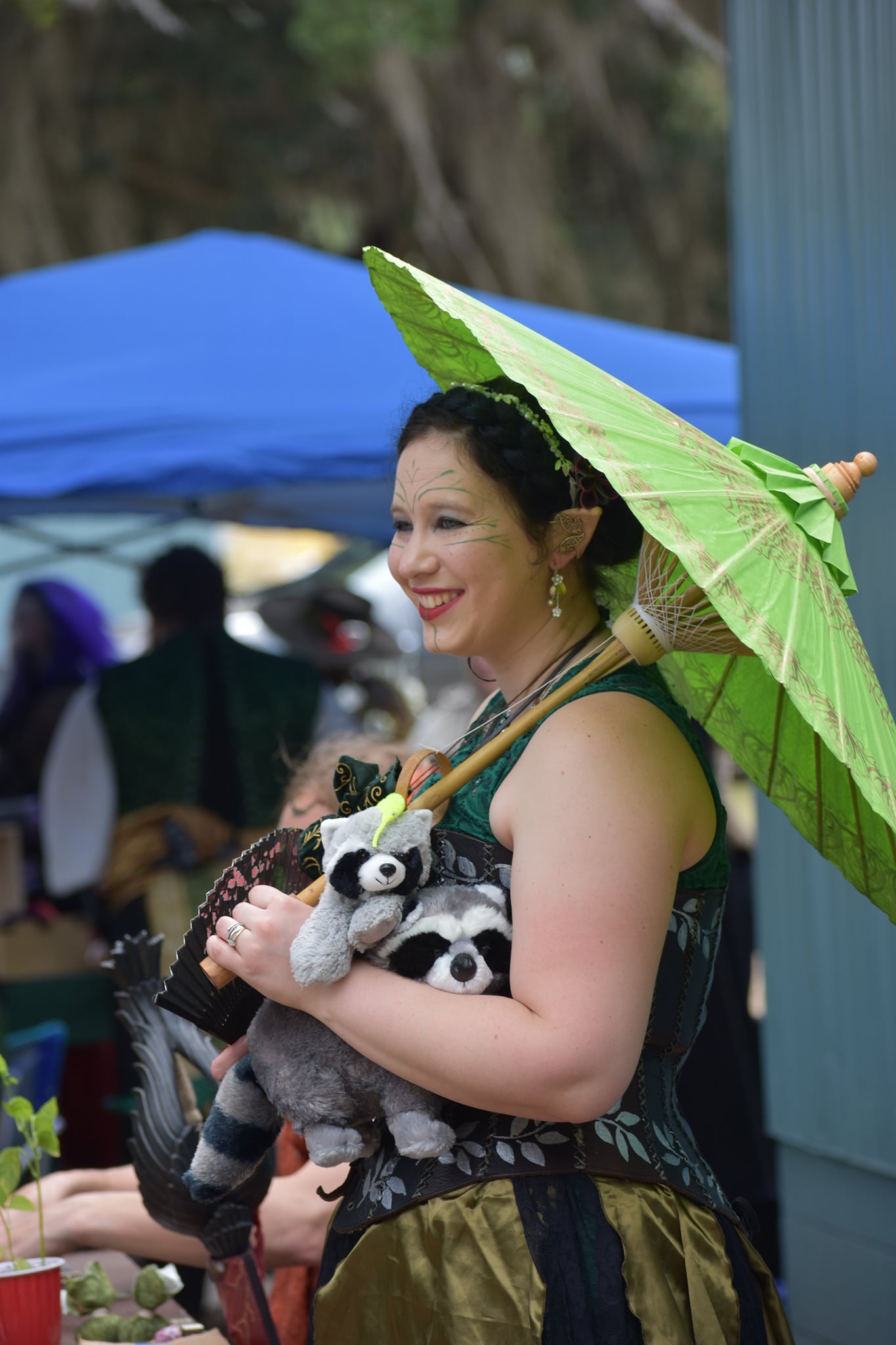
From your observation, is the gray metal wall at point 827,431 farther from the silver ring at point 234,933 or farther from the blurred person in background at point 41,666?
the blurred person in background at point 41,666

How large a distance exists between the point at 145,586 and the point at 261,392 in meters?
0.82

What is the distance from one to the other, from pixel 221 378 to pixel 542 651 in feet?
11.0

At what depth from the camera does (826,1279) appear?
8.63ft

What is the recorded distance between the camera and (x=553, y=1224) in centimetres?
141

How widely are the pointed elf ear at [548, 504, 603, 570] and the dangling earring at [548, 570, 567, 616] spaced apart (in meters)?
0.01

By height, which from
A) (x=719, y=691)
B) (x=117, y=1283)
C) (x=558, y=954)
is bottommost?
(x=117, y=1283)

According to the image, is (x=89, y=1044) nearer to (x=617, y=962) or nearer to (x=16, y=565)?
(x=16, y=565)

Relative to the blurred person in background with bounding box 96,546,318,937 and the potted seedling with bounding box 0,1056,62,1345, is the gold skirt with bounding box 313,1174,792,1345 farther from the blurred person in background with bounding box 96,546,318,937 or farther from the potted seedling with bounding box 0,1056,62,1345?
the blurred person in background with bounding box 96,546,318,937

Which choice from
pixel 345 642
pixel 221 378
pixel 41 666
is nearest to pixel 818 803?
pixel 221 378

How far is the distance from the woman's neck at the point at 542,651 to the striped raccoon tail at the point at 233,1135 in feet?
1.77

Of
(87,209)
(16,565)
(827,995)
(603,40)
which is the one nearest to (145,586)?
(16,565)

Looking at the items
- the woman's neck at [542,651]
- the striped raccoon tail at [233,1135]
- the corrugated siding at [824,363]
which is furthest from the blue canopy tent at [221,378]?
the striped raccoon tail at [233,1135]

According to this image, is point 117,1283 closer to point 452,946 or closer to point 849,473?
point 452,946

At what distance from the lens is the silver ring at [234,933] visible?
141 cm
